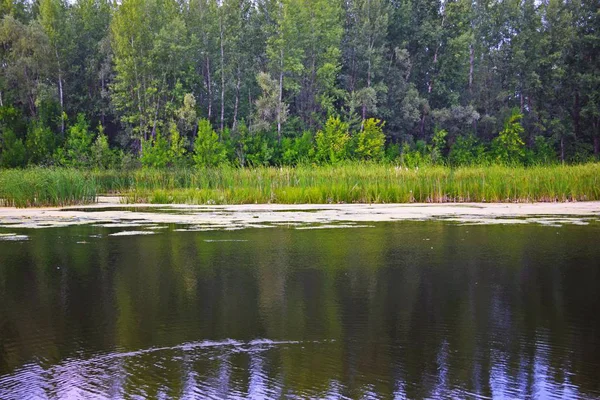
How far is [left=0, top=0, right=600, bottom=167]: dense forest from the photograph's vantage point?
42.2 meters

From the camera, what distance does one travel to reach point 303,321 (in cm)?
536

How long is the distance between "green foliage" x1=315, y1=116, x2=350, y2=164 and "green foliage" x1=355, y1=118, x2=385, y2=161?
83cm

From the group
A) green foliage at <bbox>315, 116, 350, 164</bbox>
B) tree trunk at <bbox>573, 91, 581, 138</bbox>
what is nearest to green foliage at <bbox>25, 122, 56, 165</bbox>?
green foliage at <bbox>315, 116, 350, 164</bbox>

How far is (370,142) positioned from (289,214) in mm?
29165

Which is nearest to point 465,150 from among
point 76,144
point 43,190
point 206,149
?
point 206,149

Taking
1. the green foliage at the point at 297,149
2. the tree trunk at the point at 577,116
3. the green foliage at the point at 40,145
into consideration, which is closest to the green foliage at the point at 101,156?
the green foliage at the point at 40,145

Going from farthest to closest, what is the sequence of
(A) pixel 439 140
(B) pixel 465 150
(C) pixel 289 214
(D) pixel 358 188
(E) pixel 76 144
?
(B) pixel 465 150 → (A) pixel 439 140 → (E) pixel 76 144 → (D) pixel 358 188 → (C) pixel 289 214

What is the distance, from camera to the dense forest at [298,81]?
42250mm

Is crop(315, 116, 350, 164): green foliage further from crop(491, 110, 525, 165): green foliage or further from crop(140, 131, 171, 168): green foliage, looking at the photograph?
crop(491, 110, 525, 165): green foliage

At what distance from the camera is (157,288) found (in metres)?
6.77

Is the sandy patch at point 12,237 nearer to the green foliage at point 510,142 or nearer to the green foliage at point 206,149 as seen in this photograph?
the green foliage at point 206,149

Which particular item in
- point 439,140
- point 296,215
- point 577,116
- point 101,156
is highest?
point 577,116

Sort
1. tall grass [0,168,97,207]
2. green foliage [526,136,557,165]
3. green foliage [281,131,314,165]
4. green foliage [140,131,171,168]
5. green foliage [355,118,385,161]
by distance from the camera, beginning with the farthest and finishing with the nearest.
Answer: green foliage [526,136,557,165]
green foliage [355,118,385,161]
green foliage [281,131,314,165]
green foliage [140,131,171,168]
tall grass [0,168,97,207]

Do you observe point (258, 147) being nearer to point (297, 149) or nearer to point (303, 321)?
point (297, 149)
